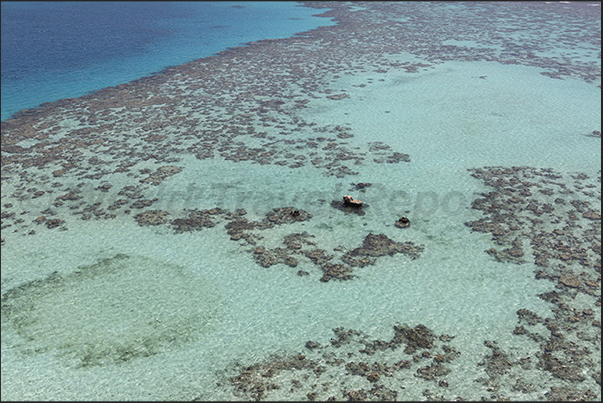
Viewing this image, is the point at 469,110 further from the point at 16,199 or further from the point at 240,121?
the point at 16,199

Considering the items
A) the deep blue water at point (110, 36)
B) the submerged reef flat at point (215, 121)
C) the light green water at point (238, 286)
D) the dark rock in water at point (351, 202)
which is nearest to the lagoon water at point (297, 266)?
the light green water at point (238, 286)

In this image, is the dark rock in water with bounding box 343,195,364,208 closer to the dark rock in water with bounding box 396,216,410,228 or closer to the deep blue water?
the dark rock in water with bounding box 396,216,410,228

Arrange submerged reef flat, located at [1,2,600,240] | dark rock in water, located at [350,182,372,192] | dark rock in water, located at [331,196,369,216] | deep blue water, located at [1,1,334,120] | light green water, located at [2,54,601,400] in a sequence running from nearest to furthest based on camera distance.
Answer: light green water, located at [2,54,601,400] → dark rock in water, located at [331,196,369,216] → dark rock in water, located at [350,182,372,192] → submerged reef flat, located at [1,2,600,240] → deep blue water, located at [1,1,334,120]

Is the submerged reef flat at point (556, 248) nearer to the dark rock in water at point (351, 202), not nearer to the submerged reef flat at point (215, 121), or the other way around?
the dark rock in water at point (351, 202)

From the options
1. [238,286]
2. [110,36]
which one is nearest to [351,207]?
[238,286]

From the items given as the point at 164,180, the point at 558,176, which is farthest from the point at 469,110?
the point at 164,180

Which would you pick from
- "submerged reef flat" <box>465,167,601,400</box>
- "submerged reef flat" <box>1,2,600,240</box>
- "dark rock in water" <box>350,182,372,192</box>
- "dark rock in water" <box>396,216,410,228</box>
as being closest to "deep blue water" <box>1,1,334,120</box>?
"submerged reef flat" <box>1,2,600,240</box>
